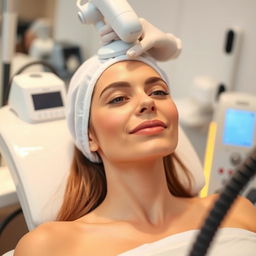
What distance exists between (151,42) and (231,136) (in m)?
0.68

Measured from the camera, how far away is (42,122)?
1405mm

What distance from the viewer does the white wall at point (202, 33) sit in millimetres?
1860

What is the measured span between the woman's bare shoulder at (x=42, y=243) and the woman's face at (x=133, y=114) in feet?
0.73

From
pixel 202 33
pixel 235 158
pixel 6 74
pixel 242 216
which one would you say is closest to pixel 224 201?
pixel 242 216

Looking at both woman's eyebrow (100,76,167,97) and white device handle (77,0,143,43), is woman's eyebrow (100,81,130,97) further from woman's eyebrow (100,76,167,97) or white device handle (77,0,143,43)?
white device handle (77,0,143,43)

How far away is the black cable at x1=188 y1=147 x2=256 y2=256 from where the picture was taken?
595 mm

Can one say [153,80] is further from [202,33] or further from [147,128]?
[202,33]

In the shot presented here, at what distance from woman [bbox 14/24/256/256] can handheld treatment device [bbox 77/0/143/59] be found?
31mm

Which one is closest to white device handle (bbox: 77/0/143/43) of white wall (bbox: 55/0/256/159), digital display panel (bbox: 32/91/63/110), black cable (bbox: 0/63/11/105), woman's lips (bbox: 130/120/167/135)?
woman's lips (bbox: 130/120/167/135)

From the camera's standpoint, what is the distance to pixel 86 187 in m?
1.24

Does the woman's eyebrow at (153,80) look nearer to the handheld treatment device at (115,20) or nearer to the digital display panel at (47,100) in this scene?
the handheld treatment device at (115,20)

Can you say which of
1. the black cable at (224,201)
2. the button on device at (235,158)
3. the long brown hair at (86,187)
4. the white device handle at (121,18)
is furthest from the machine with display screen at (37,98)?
the black cable at (224,201)

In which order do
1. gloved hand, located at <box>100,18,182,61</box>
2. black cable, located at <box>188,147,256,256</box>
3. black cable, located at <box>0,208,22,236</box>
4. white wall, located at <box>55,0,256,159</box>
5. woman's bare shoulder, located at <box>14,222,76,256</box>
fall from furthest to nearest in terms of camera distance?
white wall, located at <box>55,0,256,159</box>, black cable, located at <box>0,208,22,236</box>, gloved hand, located at <box>100,18,182,61</box>, woman's bare shoulder, located at <box>14,222,76,256</box>, black cable, located at <box>188,147,256,256</box>

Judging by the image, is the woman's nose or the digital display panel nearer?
the woman's nose
